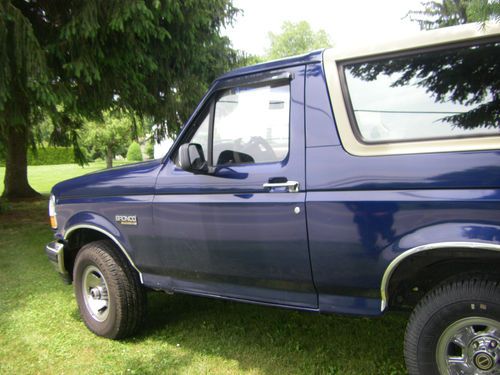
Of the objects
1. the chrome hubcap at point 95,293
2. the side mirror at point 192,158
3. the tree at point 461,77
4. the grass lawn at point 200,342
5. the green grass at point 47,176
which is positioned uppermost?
the tree at point 461,77

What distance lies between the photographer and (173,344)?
11.8ft

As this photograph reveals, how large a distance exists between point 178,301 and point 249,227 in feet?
6.98

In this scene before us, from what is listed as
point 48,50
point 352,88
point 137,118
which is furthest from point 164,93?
point 352,88

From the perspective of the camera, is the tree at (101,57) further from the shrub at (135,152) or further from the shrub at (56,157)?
the shrub at (135,152)

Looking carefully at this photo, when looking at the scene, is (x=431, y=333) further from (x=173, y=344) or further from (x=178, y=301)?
(x=178, y=301)

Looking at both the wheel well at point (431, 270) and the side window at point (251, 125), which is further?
the side window at point (251, 125)

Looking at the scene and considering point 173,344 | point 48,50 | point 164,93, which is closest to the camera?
point 173,344

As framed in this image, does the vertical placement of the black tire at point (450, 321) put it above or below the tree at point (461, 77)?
below

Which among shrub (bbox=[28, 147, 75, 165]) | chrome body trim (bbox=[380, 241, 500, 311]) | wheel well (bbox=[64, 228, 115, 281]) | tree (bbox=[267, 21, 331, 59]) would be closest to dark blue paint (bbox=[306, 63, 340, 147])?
chrome body trim (bbox=[380, 241, 500, 311])

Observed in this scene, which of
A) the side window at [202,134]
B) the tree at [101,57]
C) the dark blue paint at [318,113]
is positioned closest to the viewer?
the dark blue paint at [318,113]

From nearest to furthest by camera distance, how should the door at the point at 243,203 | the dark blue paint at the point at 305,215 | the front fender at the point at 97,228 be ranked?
the dark blue paint at the point at 305,215
the door at the point at 243,203
the front fender at the point at 97,228

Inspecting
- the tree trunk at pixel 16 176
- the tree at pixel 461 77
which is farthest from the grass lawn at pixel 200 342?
the tree trunk at pixel 16 176

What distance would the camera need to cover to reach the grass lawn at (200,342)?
10.5 feet

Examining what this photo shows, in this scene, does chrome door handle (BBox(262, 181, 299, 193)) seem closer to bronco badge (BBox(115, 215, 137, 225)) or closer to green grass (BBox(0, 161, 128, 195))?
A: bronco badge (BBox(115, 215, 137, 225))
